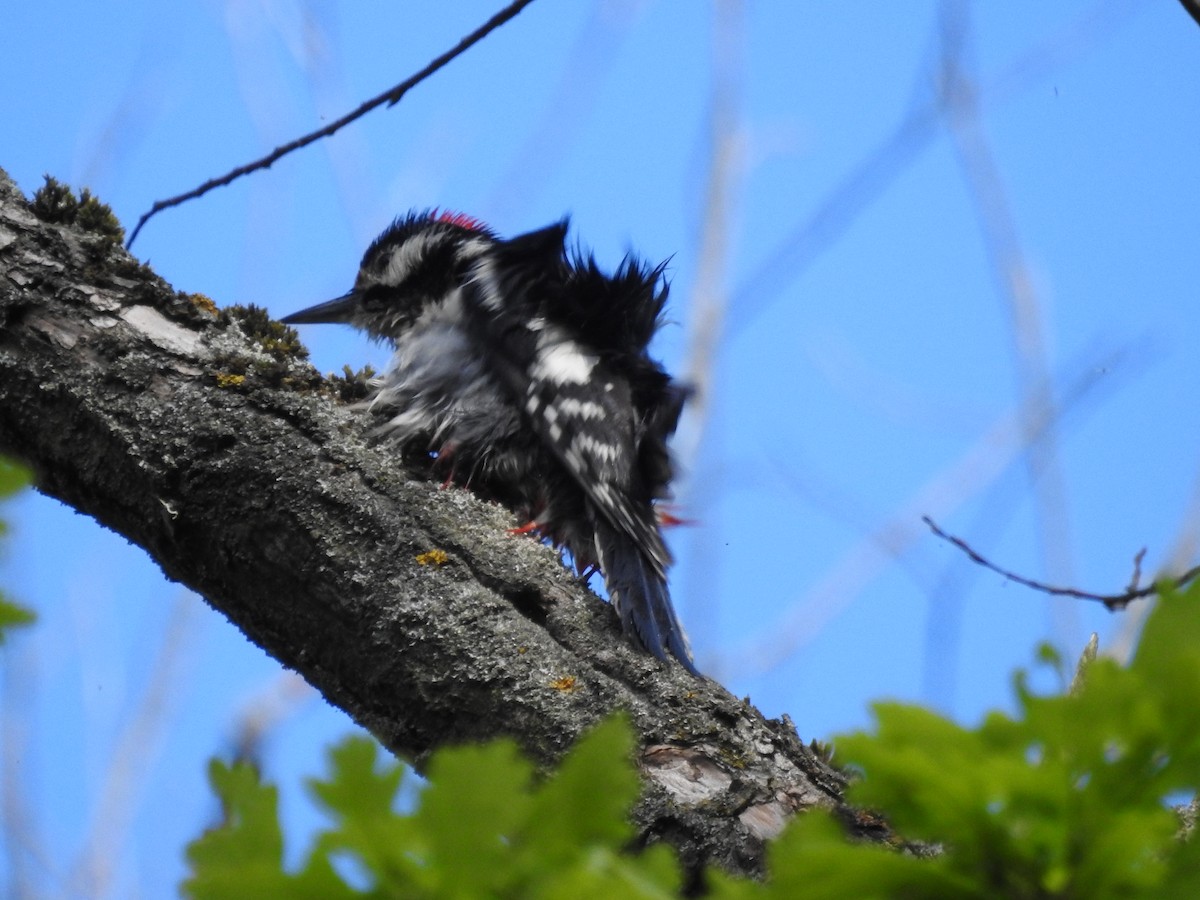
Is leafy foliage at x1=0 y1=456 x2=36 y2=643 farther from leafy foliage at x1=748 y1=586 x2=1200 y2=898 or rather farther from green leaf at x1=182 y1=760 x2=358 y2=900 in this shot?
leafy foliage at x1=748 y1=586 x2=1200 y2=898

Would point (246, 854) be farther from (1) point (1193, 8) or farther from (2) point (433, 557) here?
(1) point (1193, 8)

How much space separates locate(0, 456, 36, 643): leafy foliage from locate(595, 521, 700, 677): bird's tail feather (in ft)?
5.33

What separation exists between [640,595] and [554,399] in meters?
0.75

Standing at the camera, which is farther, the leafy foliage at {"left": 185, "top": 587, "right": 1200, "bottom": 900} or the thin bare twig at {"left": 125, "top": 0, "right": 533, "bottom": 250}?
the thin bare twig at {"left": 125, "top": 0, "right": 533, "bottom": 250}

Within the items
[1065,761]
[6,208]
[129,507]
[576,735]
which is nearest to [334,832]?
[1065,761]

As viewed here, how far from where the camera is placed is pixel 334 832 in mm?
713

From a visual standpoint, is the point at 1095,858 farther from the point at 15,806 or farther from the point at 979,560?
the point at 15,806

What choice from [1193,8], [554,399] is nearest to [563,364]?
[554,399]

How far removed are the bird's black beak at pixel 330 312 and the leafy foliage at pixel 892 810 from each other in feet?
11.4

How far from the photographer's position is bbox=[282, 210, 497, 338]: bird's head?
3863mm

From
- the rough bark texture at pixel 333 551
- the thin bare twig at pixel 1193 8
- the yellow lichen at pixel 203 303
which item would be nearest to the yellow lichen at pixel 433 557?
the rough bark texture at pixel 333 551

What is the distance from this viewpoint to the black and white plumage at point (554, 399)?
2891mm

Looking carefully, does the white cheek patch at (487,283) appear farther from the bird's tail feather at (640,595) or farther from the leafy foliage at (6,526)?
the leafy foliage at (6,526)

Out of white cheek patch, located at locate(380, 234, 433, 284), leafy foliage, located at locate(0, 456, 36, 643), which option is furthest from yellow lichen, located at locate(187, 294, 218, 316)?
leafy foliage, located at locate(0, 456, 36, 643)
